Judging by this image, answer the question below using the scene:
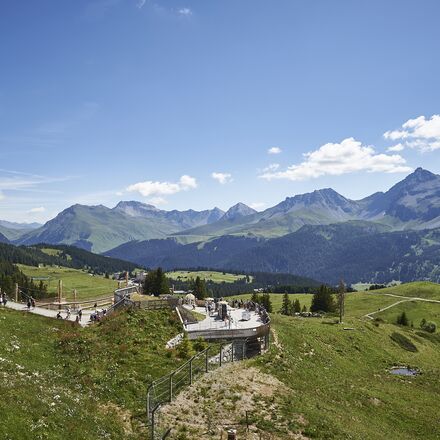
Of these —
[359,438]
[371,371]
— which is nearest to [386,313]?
[371,371]

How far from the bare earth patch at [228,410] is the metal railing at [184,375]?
643 millimetres

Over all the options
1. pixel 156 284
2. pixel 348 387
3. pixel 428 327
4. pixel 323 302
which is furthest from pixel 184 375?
pixel 323 302

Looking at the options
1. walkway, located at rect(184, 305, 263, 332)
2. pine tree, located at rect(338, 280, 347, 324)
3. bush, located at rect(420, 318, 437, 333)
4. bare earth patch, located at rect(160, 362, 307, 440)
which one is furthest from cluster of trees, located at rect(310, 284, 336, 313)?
bare earth patch, located at rect(160, 362, 307, 440)

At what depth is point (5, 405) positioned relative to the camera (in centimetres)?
2297

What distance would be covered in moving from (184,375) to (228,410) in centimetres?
607

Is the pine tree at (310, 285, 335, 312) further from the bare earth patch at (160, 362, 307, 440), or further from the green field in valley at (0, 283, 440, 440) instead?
the bare earth patch at (160, 362, 307, 440)

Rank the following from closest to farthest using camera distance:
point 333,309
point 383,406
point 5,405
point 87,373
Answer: point 5,405, point 87,373, point 383,406, point 333,309

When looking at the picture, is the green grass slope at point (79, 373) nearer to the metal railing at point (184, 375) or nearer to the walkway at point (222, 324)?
the metal railing at point (184, 375)

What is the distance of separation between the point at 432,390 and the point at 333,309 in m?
98.0

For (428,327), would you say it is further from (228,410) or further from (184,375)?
(228,410)

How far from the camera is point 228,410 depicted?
→ 105 ft

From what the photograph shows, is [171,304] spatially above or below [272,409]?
above

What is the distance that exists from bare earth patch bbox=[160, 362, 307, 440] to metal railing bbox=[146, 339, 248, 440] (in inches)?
25.3

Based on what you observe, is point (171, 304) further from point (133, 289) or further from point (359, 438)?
point (359, 438)
